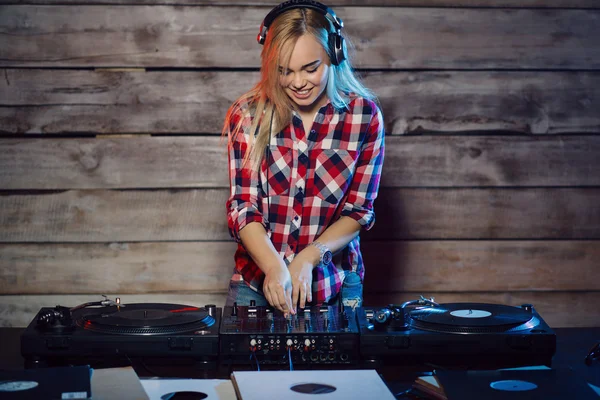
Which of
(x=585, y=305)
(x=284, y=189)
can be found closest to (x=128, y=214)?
(x=284, y=189)

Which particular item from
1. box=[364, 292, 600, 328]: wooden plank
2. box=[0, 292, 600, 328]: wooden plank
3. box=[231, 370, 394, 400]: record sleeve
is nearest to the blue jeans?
box=[231, 370, 394, 400]: record sleeve

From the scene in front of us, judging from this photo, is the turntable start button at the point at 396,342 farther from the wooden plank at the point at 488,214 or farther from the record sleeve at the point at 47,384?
the wooden plank at the point at 488,214

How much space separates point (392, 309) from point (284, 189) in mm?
641

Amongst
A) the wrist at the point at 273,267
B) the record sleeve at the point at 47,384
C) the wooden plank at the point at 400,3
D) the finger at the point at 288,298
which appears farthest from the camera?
the wooden plank at the point at 400,3

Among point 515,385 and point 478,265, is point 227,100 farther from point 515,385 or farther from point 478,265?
point 515,385

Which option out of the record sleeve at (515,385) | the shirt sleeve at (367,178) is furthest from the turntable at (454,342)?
the shirt sleeve at (367,178)

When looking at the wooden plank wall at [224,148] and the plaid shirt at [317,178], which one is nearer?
the plaid shirt at [317,178]

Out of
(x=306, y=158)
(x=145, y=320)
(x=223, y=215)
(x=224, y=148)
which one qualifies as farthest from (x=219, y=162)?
(x=145, y=320)

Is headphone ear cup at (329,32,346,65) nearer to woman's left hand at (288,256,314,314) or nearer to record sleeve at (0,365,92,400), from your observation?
woman's left hand at (288,256,314,314)

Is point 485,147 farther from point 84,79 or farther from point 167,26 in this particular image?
point 84,79

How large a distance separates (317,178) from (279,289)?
449 millimetres

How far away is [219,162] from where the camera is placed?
112 inches

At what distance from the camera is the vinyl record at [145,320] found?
1.47m

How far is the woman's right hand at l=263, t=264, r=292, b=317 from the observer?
5.49 ft
